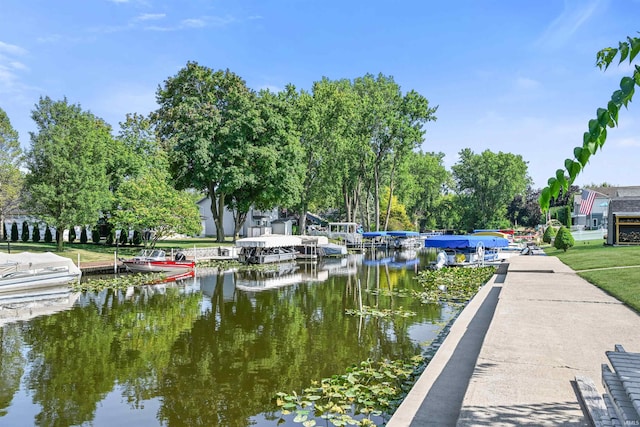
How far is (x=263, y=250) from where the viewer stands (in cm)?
4166

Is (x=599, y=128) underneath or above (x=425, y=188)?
underneath

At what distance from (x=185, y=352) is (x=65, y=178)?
3045 cm

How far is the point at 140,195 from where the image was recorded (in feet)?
129

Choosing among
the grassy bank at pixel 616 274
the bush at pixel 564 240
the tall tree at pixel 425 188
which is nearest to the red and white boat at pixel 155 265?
the grassy bank at pixel 616 274

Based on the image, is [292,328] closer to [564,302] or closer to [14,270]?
[564,302]

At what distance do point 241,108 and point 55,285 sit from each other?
96.4 ft

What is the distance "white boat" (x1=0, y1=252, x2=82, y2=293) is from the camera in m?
23.2

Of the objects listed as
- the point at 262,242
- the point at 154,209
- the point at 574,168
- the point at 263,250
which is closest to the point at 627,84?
the point at 574,168

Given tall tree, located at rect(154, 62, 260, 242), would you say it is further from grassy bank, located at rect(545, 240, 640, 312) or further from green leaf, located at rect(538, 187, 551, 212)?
green leaf, located at rect(538, 187, 551, 212)

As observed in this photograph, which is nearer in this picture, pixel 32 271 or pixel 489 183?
pixel 32 271

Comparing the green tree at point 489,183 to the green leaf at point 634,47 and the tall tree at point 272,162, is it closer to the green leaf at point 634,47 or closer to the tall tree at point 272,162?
the tall tree at point 272,162

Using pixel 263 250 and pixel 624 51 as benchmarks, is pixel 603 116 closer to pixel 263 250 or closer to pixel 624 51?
pixel 624 51

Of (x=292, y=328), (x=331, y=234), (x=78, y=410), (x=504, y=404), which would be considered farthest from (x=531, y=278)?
(x=331, y=234)

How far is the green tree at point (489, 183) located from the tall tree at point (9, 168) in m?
77.7
